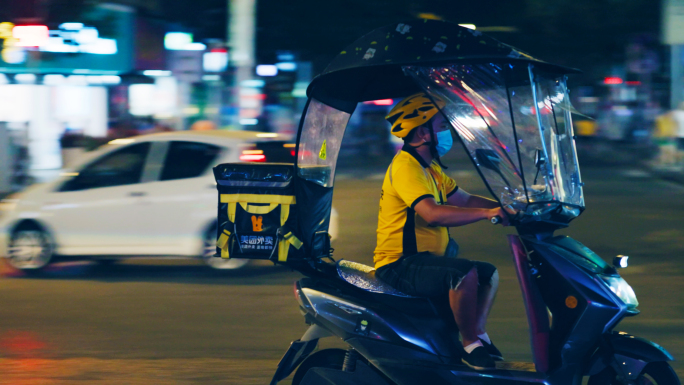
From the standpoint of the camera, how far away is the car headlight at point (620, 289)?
3.87 metres

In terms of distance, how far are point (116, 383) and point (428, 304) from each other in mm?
2361

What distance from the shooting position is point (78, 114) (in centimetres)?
2377

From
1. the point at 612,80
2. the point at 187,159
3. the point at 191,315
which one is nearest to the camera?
the point at 191,315

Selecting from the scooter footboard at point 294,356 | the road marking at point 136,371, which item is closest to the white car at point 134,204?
the road marking at point 136,371

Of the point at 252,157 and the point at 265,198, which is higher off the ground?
the point at 265,198

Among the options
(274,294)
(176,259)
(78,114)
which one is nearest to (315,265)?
(274,294)

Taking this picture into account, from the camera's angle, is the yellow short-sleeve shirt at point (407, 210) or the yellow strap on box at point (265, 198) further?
the yellow strap on box at point (265, 198)

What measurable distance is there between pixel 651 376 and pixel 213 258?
6.25 m

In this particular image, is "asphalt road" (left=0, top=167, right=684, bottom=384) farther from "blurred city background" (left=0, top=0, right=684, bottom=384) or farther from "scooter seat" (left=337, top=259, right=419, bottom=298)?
"scooter seat" (left=337, top=259, right=419, bottom=298)

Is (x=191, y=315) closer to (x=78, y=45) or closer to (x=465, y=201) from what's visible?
(x=465, y=201)

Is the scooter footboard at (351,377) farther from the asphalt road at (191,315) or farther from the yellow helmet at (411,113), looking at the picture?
the asphalt road at (191,315)

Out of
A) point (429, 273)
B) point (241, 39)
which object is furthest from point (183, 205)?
point (241, 39)

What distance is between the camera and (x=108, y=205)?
31.1 ft

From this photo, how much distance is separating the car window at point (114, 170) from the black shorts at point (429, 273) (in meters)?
5.87
